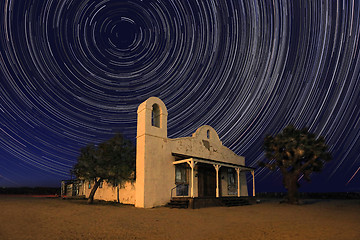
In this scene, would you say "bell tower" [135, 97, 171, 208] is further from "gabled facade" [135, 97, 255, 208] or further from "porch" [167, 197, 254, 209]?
"porch" [167, 197, 254, 209]

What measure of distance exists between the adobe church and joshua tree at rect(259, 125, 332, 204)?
9.90 feet

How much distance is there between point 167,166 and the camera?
19.9 m

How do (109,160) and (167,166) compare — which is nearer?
(167,166)

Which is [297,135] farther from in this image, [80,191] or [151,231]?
[80,191]

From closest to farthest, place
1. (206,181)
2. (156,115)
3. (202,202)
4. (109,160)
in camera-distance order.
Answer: (202,202) → (156,115) → (109,160) → (206,181)

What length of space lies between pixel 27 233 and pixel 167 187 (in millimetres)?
12296

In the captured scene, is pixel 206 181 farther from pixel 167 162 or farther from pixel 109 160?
pixel 109 160

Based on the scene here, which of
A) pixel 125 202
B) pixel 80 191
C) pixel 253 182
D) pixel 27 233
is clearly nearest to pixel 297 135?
pixel 253 182

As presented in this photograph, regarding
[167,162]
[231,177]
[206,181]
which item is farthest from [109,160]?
[231,177]

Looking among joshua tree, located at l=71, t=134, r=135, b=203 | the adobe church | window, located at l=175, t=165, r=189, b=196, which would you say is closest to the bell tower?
the adobe church

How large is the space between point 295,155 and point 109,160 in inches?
685

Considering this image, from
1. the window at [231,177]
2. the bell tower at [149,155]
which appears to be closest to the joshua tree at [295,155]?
the window at [231,177]

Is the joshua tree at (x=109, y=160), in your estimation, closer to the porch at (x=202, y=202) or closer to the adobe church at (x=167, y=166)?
the adobe church at (x=167, y=166)

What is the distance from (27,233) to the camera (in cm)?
798
